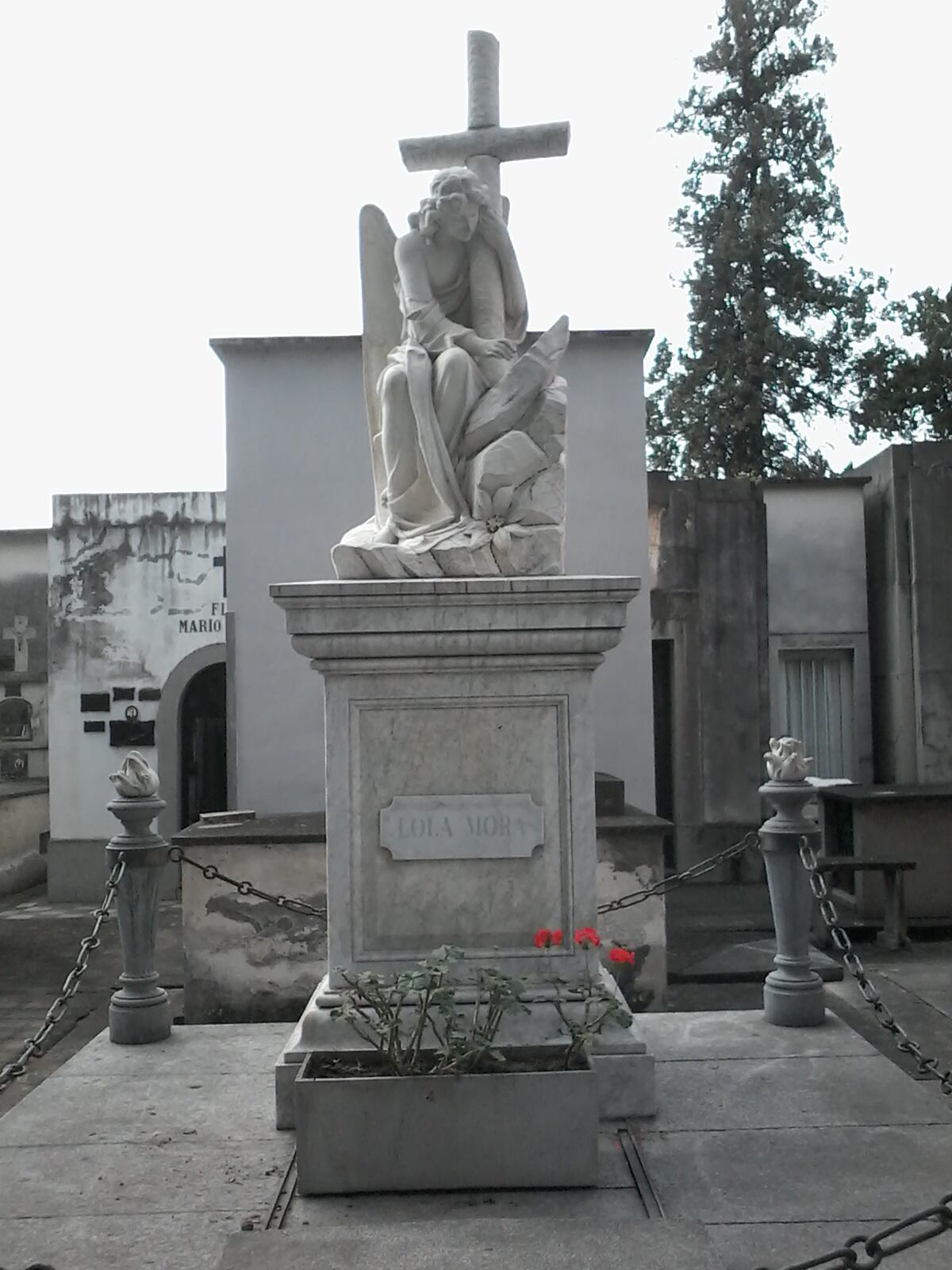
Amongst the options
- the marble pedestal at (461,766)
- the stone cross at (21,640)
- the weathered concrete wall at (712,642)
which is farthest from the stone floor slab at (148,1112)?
the stone cross at (21,640)

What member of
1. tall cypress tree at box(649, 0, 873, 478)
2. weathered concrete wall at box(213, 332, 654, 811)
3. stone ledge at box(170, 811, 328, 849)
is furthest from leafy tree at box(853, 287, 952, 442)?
stone ledge at box(170, 811, 328, 849)

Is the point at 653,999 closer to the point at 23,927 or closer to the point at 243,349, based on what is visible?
the point at 243,349

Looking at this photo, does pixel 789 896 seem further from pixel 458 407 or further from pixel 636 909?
pixel 636 909

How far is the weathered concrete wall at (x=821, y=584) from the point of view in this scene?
1434cm

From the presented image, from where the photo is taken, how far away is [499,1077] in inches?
137

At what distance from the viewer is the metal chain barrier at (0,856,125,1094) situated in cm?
428

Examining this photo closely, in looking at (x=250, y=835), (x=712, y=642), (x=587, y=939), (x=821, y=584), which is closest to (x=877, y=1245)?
(x=587, y=939)

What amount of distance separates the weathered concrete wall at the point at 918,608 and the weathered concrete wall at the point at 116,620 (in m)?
8.46

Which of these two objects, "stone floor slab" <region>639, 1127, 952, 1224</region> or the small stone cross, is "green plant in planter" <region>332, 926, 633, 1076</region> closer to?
"stone floor slab" <region>639, 1127, 952, 1224</region>

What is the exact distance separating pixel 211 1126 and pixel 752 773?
1046cm

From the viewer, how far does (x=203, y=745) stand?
17.9 m

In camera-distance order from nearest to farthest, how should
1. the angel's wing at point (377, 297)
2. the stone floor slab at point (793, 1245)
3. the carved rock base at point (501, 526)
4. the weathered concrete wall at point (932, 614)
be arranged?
the stone floor slab at point (793, 1245) < the carved rock base at point (501, 526) < the angel's wing at point (377, 297) < the weathered concrete wall at point (932, 614)

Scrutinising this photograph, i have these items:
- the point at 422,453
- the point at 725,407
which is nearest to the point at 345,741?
the point at 422,453

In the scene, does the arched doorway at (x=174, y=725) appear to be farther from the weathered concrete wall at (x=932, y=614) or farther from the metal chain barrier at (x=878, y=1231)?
the metal chain barrier at (x=878, y=1231)
